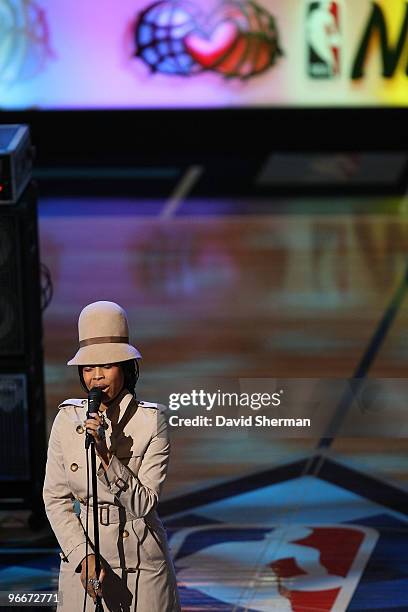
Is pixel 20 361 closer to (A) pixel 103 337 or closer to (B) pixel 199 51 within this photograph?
(A) pixel 103 337

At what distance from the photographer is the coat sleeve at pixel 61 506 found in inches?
144

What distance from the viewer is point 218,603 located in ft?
17.6

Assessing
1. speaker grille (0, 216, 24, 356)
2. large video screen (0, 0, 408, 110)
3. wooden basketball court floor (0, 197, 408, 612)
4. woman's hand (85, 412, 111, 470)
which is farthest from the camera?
large video screen (0, 0, 408, 110)

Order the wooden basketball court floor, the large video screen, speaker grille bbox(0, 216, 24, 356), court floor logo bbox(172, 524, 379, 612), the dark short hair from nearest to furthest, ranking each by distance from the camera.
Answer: the dark short hair → court floor logo bbox(172, 524, 379, 612) → the wooden basketball court floor → speaker grille bbox(0, 216, 24, 356) → the large video screen

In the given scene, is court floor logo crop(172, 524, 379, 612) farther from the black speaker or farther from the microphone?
Result: the microphone

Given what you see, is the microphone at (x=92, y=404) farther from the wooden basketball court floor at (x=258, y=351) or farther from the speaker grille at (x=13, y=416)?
the speaker grille at (x=13, y=416)

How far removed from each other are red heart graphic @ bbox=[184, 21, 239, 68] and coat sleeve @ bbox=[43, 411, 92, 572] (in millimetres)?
9734

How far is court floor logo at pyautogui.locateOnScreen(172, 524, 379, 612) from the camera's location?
5.40m

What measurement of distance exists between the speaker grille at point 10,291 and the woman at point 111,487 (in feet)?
7.31

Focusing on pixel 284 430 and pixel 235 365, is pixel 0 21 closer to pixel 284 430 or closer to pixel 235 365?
pixel 235 365

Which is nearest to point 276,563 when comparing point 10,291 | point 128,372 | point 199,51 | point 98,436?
point 10,291

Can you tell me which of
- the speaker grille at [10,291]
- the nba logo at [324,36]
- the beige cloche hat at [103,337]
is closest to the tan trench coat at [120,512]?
the beige cloche hat at [103,337]

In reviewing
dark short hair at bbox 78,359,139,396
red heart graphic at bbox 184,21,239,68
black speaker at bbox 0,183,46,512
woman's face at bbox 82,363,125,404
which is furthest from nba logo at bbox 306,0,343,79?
woman's face at bbox 82,363,125,404

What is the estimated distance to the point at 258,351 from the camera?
28.6 ft
